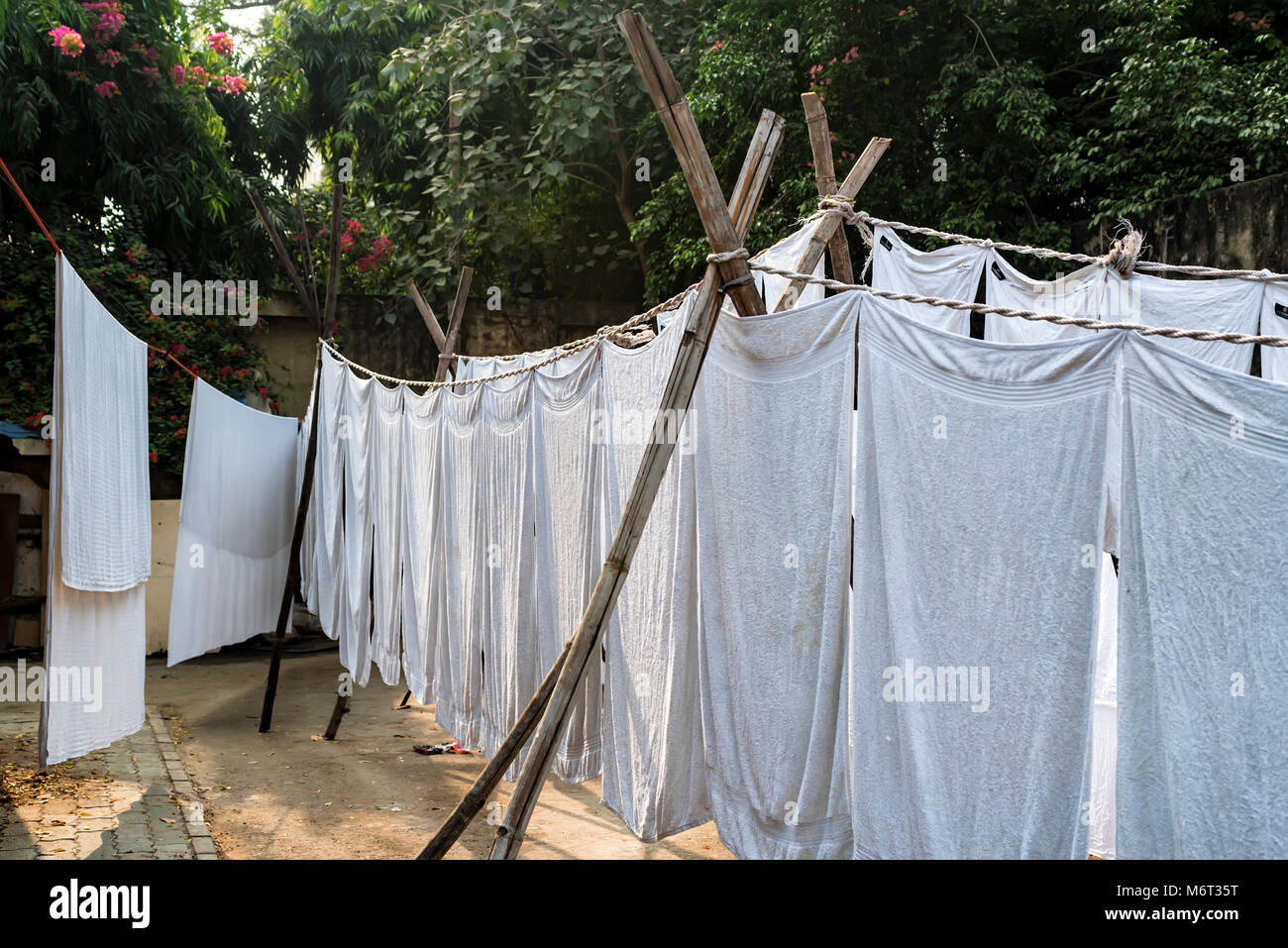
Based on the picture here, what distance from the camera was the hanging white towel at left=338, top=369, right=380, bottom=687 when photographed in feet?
21.0

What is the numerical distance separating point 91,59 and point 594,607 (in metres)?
8.71

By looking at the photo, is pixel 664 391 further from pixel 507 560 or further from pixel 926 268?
pixel 926 268

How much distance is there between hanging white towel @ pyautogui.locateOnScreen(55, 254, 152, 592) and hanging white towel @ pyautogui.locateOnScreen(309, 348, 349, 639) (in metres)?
2.14

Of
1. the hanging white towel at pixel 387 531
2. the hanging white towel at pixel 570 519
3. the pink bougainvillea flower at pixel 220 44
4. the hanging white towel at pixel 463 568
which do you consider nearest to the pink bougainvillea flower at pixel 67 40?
the pink bougainvillea flower at pixel 220 44

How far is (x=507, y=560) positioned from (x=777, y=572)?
1.70m

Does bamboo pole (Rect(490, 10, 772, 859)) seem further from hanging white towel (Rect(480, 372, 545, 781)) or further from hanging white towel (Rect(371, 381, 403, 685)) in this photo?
hanging white towel (Rect(371, 381, 403, 685))

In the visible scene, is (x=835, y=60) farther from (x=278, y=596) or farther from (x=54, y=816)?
(x=54, y=816)

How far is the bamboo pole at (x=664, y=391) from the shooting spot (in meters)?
2.89

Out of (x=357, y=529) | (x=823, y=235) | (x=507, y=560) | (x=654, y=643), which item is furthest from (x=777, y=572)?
(x=357, y=529)

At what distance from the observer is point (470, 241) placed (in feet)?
32.9

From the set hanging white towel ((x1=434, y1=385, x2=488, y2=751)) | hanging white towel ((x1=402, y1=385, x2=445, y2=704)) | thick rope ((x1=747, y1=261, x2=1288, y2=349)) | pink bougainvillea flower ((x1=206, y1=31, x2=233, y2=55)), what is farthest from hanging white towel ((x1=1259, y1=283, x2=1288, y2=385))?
pink bougainvillea flower ((x1=206, y1=31, x2=233, y2=55))

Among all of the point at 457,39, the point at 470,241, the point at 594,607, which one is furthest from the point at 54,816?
the point at 457,39
